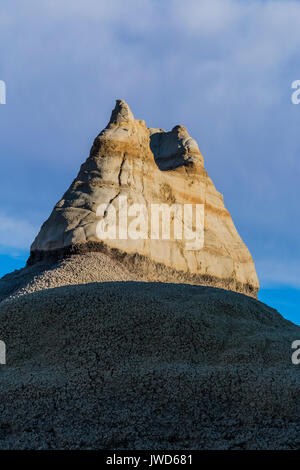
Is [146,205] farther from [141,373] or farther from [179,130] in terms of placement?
[141,373]

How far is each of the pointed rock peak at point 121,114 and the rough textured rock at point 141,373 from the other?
7.55 m

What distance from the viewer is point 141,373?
3.94 metres

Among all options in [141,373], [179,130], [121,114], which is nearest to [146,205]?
[121,114]

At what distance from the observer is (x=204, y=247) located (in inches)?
508

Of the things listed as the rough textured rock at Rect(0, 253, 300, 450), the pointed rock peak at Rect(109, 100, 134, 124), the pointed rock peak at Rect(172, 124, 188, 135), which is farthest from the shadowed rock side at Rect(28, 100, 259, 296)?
the rough textured rock at Rect(0, 253, 300, 450)

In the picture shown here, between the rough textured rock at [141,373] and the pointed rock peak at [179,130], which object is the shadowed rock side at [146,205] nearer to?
the pointed rock peak at [179,130]

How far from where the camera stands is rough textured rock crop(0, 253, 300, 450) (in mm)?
3197

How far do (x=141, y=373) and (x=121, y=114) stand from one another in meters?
9.61

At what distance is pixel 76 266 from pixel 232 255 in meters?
6.10

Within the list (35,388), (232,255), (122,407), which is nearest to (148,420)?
(122,407)

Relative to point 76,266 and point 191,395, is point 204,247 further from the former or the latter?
point 191,395

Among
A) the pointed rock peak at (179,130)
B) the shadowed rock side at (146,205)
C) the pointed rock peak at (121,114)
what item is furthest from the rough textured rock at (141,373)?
the pointed rock peak at (179,130)

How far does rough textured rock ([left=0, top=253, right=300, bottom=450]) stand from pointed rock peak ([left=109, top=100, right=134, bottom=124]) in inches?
297

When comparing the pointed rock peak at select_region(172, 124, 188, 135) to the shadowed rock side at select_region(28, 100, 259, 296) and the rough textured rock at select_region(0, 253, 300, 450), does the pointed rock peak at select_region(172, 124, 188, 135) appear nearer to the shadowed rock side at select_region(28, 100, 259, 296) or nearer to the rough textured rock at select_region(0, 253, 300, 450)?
the shadowed rock side at select_region(28, 100, 259, 296)
